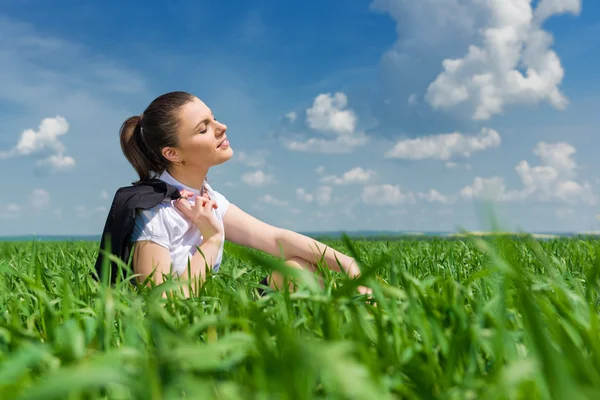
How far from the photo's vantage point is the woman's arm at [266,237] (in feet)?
12.6

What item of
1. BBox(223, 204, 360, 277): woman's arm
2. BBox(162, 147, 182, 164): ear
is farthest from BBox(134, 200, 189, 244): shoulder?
BBox(223, 204, 360, 277): woman's arm


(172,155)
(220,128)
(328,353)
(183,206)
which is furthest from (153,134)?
(328,353)

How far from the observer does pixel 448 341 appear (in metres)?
1.29

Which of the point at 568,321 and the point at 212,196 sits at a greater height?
the point at 212,196

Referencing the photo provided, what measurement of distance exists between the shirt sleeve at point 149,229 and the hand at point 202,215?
23 cm

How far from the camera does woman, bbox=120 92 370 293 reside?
11.5 ft

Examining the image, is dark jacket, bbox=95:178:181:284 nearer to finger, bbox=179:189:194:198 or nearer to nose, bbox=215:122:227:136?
finger, bbox=179:189:194:198

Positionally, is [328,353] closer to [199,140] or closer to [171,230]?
[171,230]

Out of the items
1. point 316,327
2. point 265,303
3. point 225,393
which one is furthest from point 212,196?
point 225,393

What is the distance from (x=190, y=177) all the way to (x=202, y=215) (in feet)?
1.68

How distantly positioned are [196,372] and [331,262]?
2612 mm

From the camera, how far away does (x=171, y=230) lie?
3439 millimetres

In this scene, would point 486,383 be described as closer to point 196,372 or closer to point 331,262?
point 196,372

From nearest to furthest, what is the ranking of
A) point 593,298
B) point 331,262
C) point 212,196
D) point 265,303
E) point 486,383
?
point 486,383
point 265,303
point 593,298
point 331,262
point 212,196
